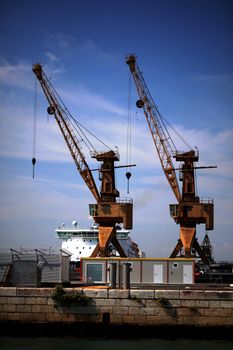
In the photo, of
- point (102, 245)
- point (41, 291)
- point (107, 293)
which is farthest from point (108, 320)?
point (102, 245)

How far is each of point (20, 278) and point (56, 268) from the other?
363cm

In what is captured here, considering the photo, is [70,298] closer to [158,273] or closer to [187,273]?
[158,273]

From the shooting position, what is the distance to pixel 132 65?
69812mm

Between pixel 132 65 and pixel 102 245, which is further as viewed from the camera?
pixel 132 65

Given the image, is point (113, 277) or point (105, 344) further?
point (113, 277)

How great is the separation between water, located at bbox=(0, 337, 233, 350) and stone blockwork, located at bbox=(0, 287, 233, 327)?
1011 millimetres

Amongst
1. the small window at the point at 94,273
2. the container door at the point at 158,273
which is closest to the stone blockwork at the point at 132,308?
the small window at the point at 94,273

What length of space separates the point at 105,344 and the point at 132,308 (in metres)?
2.43

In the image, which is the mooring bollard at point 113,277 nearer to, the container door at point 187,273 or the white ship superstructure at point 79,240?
the container door at point 187,273

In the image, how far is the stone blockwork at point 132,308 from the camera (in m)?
24.9

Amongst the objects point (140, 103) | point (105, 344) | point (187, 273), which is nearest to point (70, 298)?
point (105, 344)

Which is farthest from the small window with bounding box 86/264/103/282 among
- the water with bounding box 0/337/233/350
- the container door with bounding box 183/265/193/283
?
the water with bounding box 0/337/233/350

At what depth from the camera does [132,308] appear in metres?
25.1

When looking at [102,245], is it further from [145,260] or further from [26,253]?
[26,253]
